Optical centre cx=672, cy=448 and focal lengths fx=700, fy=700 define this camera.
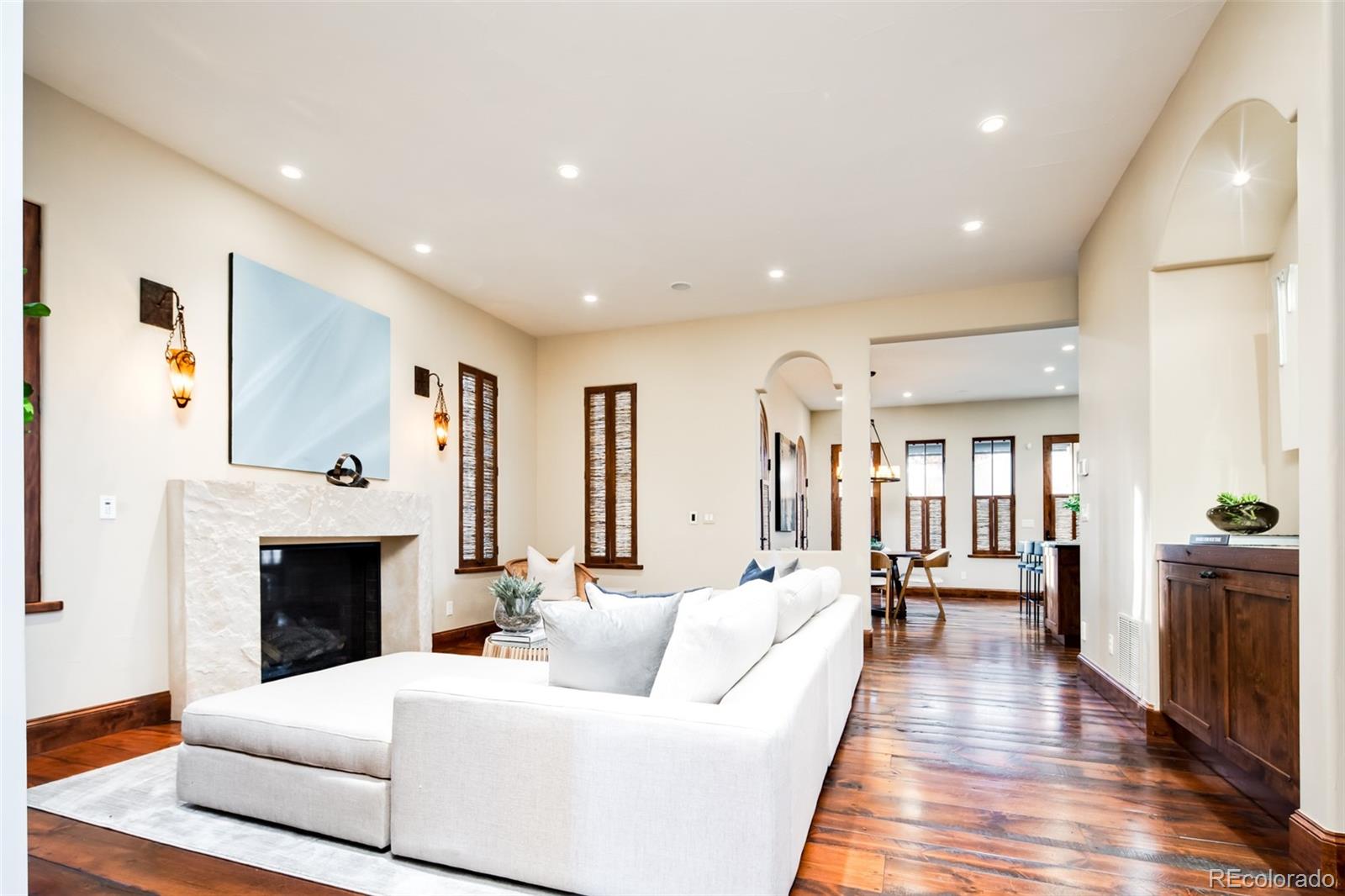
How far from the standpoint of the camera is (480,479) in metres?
6.57

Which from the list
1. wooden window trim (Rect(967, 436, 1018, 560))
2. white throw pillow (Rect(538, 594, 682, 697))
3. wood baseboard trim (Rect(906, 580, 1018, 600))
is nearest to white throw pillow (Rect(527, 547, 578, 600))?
white throw pillow (Rect(538, 594, 682, 697))

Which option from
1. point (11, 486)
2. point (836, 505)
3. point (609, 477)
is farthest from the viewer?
point (836, 505)

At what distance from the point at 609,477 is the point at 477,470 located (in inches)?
55.6

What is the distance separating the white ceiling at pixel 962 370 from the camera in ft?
25.3

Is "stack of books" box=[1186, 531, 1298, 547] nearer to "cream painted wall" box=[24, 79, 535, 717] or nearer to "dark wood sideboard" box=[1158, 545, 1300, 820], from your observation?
"dark wood sideboard" box=[1158, 545, 1300, 820]

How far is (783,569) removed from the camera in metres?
3.98

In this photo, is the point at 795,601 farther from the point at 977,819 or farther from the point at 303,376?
the point at 303,376

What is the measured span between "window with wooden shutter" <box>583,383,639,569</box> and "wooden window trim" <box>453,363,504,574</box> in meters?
0.98

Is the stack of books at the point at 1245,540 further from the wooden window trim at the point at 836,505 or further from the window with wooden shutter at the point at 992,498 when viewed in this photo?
the wooden window trim at the point at 836,505

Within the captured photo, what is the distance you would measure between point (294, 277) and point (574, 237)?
1.88 meters

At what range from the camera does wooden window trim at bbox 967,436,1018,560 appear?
10.9 meters

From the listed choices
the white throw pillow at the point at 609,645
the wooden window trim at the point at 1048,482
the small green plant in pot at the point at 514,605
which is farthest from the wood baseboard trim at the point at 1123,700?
the wooden window trim at the point at 1048,482

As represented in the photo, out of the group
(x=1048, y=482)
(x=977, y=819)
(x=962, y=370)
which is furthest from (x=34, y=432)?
(x=1048, y=482)

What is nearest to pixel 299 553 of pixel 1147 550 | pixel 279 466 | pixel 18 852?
pixel 279 466
